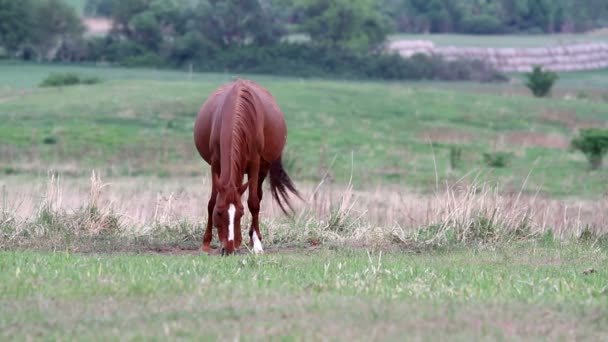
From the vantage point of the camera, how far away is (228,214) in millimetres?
10633

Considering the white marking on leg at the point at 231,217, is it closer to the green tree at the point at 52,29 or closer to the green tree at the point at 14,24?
the green tree at the point at 14,24

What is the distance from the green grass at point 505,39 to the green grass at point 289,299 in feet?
254

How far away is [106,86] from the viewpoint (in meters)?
49.4

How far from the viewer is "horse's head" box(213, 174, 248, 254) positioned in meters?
10.6

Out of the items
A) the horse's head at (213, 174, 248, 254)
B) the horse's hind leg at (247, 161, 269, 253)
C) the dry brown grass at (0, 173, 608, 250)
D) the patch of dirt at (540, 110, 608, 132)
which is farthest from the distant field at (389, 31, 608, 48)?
the horse's head at (213, 174, 248, 254)

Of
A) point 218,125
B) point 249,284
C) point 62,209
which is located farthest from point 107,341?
point 62,209

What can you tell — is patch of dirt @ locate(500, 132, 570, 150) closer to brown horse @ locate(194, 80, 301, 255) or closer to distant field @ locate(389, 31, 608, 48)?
brown horse @ locate(194, 80, 301, 255)

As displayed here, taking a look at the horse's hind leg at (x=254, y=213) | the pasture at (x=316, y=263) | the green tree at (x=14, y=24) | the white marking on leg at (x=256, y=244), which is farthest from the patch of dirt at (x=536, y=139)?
the green tree at (x=14, y=24)

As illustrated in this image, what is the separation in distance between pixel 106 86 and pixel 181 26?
25410mm

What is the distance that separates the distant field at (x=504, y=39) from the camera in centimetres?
8794

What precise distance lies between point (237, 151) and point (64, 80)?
43515 mm

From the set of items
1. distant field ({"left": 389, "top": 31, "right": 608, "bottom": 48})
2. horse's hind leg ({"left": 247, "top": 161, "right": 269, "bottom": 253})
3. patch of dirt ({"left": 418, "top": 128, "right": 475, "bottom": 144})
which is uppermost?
horse's hind leg ({"left": 247, "top": 161, "right": 269, "bottom": 253})

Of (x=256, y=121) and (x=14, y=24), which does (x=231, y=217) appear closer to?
(x=256, y=121)

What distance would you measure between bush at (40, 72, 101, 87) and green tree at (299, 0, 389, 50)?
75.7 feet
